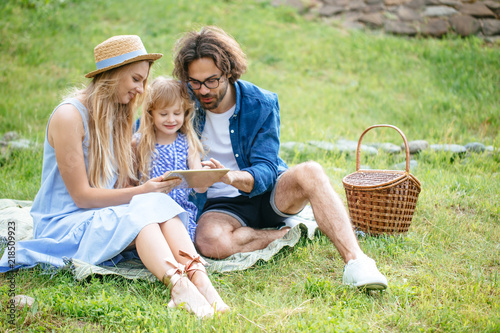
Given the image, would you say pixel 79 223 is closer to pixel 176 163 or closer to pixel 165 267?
pixel 165 267

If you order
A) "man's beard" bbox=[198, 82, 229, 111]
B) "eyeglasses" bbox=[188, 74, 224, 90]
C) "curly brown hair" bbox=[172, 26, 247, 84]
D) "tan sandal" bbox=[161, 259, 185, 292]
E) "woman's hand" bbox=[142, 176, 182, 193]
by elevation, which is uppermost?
"curly brown hair" bbox=[172, 26, 247, 84]

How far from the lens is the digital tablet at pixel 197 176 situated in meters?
2.73

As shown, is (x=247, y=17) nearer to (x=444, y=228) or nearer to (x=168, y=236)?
(x=444, y=228)

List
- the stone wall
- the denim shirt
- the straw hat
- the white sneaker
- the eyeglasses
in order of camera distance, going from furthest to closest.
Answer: the stone wall
the denim shirt
the eyeglasses
the straw hat
the white sneaker

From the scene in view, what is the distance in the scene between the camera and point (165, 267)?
2652 mm

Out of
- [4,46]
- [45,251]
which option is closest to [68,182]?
[45,251]

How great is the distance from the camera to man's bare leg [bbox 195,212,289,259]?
340 cm

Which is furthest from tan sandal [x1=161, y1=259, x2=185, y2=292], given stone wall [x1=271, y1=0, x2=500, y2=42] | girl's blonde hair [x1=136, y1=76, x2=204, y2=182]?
stone wall [x1=271, y1=0, x2=500, y2=42]

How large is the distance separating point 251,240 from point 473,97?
564 cm

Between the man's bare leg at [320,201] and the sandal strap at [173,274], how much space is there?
3.40 feet

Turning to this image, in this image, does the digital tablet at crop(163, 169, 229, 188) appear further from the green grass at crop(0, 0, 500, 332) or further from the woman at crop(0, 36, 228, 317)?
the green grass at crop(0, 0, 500, 332)

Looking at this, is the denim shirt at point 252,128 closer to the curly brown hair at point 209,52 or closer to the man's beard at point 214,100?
the man's beard at point 214,100

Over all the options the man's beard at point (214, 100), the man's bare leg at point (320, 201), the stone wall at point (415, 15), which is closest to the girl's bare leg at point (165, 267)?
the man's bare leg at point (320, 201)

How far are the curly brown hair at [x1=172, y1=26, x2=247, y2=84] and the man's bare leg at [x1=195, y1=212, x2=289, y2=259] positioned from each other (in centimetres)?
113
